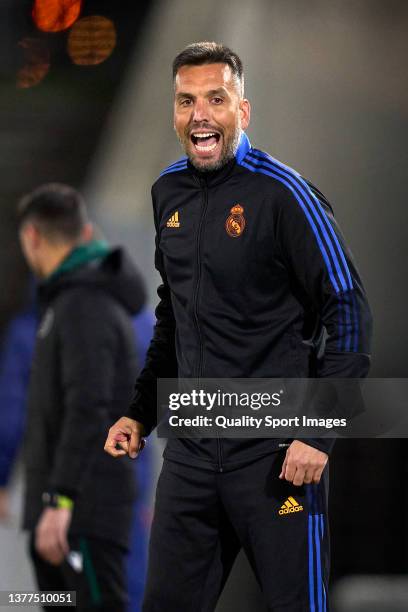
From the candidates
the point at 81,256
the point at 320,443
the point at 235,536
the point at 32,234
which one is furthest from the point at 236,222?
the point at 32,234

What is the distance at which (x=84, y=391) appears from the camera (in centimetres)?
344

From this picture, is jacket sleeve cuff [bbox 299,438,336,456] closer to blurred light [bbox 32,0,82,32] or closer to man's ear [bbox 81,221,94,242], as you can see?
man's ear [bbox 81,221,94,242]

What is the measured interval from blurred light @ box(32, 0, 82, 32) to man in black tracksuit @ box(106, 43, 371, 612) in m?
1.59

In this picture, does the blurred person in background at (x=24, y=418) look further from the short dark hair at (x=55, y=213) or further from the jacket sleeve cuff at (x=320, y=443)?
the jacket sleeve cuff at (x=320, y=443)

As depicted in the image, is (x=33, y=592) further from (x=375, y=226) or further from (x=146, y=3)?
(x=146, y=3)

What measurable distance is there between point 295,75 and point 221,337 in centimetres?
142

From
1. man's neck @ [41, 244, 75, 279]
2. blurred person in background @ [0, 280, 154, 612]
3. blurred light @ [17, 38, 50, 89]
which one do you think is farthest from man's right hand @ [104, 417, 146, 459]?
blurred light @ [17, 38, 50, 89]

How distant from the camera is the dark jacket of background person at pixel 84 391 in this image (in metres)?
3.45

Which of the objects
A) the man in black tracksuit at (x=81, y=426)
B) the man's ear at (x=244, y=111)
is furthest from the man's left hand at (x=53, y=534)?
the man's ear at (x=244, y=111)

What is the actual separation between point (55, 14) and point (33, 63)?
0.60ft

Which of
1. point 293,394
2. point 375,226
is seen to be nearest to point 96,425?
point 375,226

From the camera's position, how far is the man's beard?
2.31 m

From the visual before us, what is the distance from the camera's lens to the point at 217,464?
7.50 ft

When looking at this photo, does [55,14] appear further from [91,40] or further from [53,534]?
[53,534]
